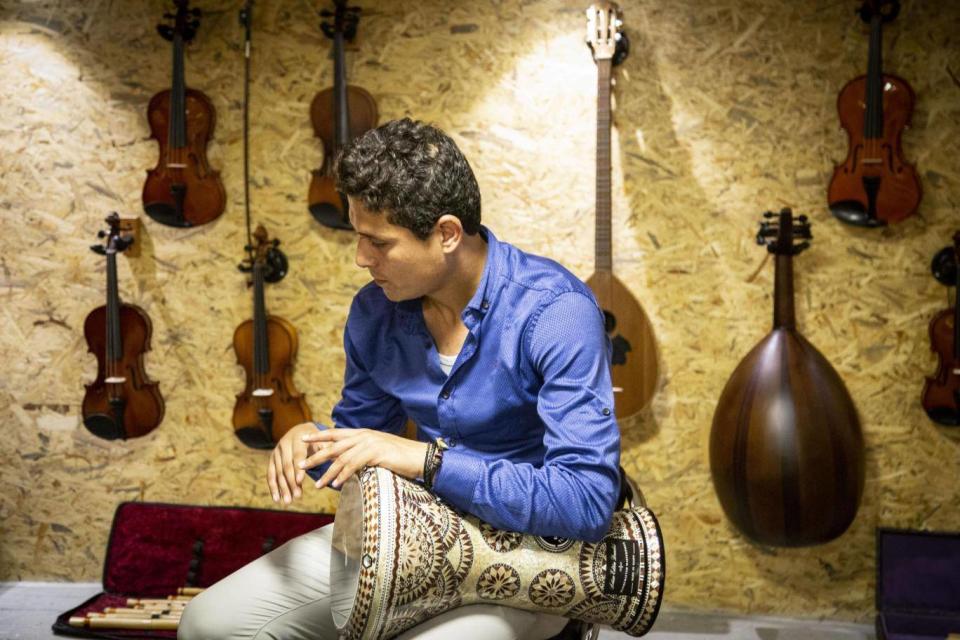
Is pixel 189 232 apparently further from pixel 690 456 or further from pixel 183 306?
pixel 690 456

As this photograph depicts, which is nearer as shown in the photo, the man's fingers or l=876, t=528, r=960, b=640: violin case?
the man's fingers

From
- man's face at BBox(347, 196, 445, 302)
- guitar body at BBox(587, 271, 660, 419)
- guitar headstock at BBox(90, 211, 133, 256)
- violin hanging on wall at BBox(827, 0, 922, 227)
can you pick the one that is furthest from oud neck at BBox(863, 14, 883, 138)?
guitar headstock at BBox(90, 211, 133, 256)

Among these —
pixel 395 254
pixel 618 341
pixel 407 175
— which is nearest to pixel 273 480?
pixel 395 254

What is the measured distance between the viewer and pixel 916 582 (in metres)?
2.81

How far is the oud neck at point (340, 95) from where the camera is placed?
9.62 feet

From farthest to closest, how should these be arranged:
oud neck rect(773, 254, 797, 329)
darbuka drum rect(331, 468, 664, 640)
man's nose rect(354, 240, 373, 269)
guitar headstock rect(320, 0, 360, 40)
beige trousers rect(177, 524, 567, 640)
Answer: guitar headstock rect(320, 0, 360, 40) < oud neck rect(773, 254, 797, 329) < man's nose rect(354, 240, 373, 269) < beige trousers rect(177, 524, 567, 640) < darbuka drum rect(331, 468, 664, 640)

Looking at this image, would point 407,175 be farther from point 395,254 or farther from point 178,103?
point 178,103

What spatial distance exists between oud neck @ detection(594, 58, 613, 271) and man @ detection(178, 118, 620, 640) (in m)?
1.10

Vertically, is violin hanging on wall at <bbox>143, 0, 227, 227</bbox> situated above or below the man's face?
above

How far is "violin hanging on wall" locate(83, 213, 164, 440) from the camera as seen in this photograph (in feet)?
9.96

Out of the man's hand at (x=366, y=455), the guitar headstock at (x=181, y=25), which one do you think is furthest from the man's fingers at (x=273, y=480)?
the guitar headstock at (x=181, y=25)

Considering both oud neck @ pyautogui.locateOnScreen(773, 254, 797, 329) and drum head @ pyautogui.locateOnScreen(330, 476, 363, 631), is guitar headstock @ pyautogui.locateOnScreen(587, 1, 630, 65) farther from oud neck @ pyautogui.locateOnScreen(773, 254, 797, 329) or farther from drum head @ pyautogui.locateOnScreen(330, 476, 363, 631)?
drum head @ pyautogui.locateOnScreen(330, 476, 363, 631)

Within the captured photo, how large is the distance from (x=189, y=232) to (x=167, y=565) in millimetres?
1183

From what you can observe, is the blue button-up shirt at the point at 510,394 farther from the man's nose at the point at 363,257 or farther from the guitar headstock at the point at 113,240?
the guitar headstock at the point at 113,240
